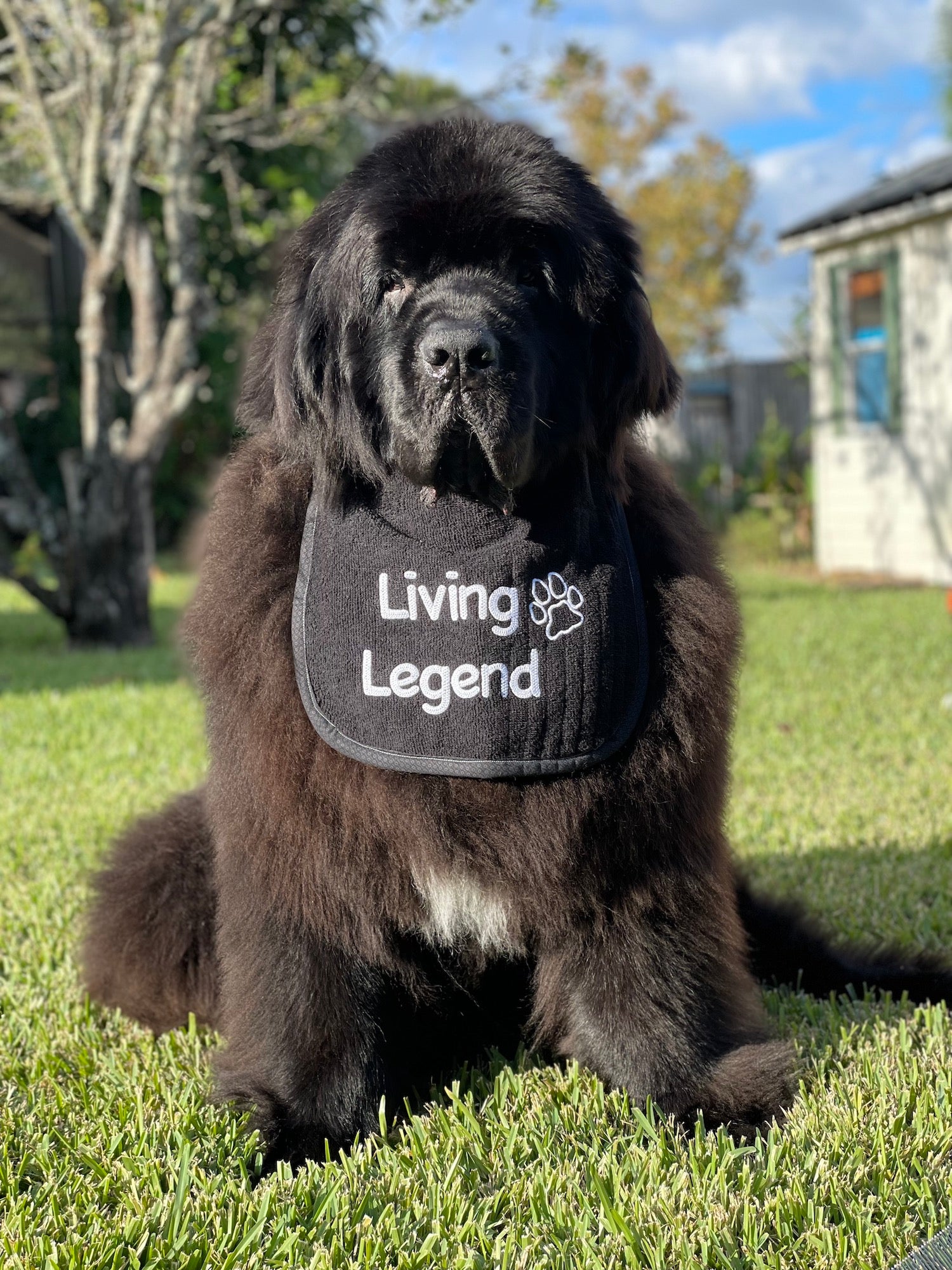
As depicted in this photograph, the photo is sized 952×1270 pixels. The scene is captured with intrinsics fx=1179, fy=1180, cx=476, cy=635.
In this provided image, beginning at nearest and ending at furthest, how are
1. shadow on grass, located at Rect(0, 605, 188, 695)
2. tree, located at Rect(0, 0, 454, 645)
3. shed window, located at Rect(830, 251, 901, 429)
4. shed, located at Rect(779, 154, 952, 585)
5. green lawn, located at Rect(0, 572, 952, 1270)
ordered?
1. green lawn, located at Rect(0, 572, 952, 1270)
2. shadow on grass, located at Rect(0, 605, 188, 695)
3. tree, located at Rect(0, 0, 454, 645)
4. shed, located at Rect(779, 154, 952, 585)
5. shed window, located at Rect(830, 251, 901, 429)

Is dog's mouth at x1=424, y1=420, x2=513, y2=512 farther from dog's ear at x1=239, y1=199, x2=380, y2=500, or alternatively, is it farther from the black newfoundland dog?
dog's ear at x1=239, y1=199, x2=380, y2=500

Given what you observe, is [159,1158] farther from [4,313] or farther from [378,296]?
[4,313]

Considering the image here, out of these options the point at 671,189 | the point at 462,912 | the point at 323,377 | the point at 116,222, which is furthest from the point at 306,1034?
the point at 671,189

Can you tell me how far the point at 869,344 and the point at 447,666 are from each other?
37.1 feet

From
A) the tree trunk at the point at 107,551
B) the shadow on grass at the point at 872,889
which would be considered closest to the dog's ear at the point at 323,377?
the shadow on grass at the point at 872,889

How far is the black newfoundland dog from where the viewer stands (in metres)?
2.04

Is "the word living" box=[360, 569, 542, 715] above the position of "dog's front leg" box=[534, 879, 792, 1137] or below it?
above

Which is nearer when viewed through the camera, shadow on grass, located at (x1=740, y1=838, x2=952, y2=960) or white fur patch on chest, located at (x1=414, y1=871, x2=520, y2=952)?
white fur patch on chest, located at (x1=414, y1=871, x2=520, y2=952)

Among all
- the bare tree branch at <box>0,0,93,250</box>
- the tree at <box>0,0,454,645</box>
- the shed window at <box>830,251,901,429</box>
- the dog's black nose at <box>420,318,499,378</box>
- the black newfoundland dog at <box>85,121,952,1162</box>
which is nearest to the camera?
the dog's black nose at <box>420,318,499,378</box>

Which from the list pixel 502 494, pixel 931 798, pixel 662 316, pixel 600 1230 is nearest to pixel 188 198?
pixel 931 798

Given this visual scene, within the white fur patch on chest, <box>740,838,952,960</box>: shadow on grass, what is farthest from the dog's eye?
<box>740,838,952,960</box>: shadow on grass

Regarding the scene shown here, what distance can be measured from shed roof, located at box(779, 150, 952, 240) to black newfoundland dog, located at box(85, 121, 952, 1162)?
389 inches

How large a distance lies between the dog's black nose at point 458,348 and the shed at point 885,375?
990 centimetres

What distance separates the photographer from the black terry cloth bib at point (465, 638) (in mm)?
2055
